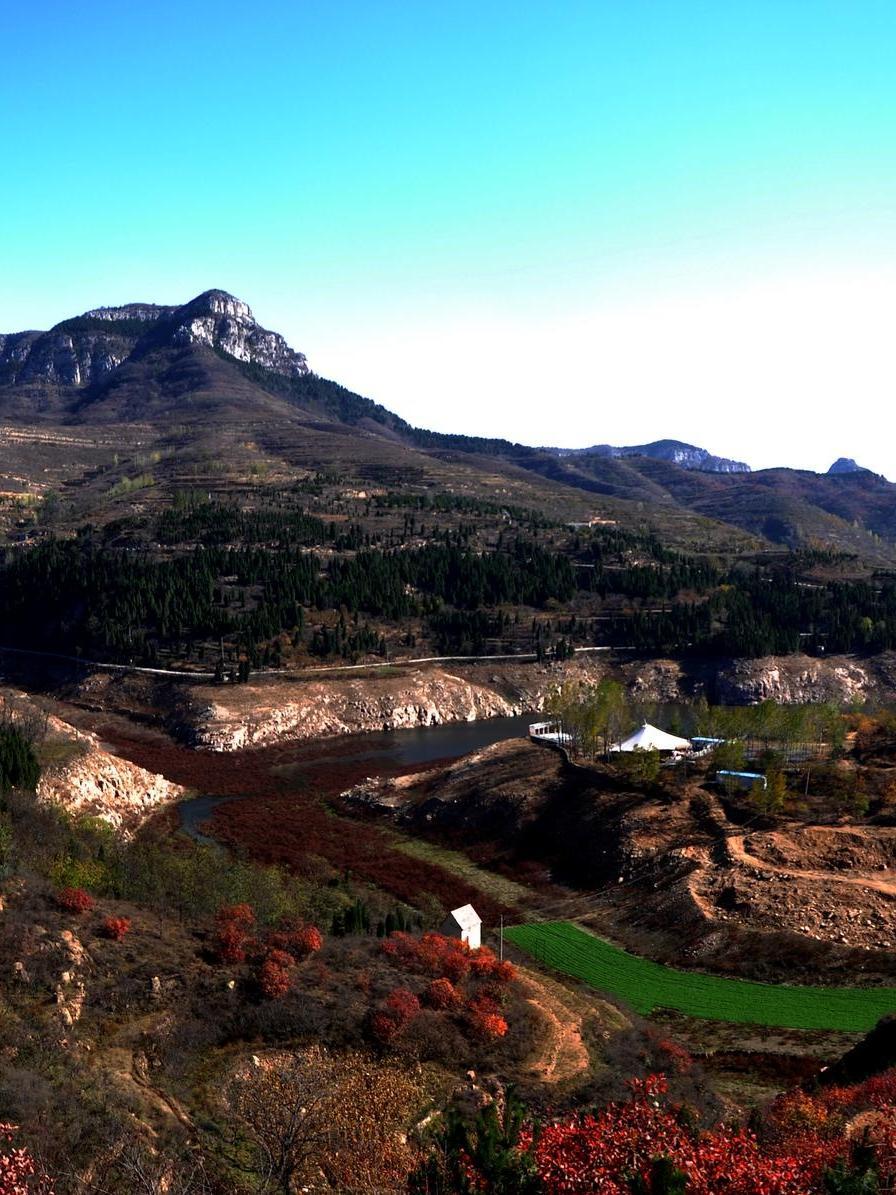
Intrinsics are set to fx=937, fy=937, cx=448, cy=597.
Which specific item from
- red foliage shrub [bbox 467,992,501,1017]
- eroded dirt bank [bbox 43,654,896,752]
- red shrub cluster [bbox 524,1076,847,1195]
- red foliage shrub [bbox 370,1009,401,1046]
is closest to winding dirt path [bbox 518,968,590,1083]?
red foliage shrub [bbox 467,992,501,1017]

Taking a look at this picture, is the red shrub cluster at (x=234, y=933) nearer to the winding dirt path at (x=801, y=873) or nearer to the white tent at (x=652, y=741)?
the winding dirt path at (x=801, y=873)

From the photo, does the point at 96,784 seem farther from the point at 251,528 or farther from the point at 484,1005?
the point at 251,528

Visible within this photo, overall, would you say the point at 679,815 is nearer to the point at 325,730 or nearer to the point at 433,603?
the point at 325,730

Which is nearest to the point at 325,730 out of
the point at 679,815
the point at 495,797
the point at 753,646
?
the point at 495,797

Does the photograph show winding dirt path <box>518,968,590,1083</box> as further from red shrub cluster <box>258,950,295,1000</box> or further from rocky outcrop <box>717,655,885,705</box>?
rocky outcrop <box>717,655,885,705</box>

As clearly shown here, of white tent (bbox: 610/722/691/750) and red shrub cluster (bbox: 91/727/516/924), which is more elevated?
white tent (bbox: 610/722/691/750)
